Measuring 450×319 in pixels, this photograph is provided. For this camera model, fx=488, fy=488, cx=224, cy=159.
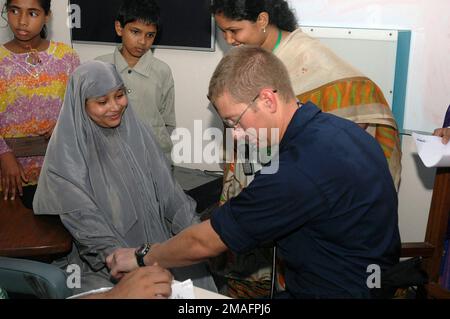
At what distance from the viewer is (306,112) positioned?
4.24 ft

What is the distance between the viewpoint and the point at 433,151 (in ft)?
6.51

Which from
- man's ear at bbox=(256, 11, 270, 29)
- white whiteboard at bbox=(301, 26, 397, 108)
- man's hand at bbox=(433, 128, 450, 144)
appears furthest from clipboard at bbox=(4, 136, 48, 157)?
man's hand at bbox=(433, 128, 450, 144)

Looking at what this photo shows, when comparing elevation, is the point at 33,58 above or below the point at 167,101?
above

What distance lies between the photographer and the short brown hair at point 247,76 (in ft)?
4.17

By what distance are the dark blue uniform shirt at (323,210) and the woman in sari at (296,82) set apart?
1.96 feet

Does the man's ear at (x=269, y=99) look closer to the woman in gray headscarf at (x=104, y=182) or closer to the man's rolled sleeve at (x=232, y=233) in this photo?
the man's rolled sleeve at (x=232, y=233)

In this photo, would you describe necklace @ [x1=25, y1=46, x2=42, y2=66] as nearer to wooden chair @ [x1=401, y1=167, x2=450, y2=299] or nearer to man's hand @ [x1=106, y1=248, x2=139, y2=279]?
man's hand @ [x1=106, y1=248, x2=139, y2=279]

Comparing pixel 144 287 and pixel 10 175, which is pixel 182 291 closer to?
pixel 144 287

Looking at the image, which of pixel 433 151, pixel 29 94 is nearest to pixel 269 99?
→ pixel 433 151

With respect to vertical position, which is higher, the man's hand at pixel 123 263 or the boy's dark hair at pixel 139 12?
the boy's dark hair at pixel 139 12

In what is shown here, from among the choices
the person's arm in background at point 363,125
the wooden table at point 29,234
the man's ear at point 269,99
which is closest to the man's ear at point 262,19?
the person's arm in background at point 363,125

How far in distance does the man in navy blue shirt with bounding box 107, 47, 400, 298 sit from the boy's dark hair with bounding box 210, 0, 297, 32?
0.70 meters

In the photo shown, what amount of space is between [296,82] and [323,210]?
2.84ft
